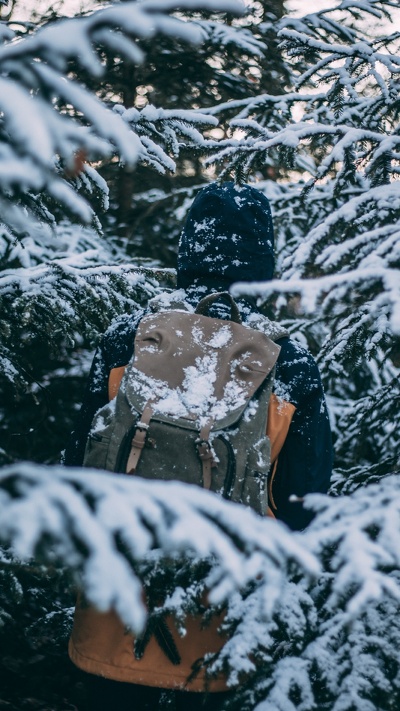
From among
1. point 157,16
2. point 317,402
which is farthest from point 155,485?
point 317,402

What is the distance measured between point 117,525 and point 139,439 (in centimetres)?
92

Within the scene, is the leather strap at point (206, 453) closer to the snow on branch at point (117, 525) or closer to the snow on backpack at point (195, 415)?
the snow on backpack at point (195, 415)

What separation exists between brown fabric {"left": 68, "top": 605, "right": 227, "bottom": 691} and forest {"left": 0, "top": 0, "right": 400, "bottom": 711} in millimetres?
222

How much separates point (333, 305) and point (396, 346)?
0.83 m

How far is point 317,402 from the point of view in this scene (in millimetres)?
2246

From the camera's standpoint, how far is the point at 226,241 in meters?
2.34

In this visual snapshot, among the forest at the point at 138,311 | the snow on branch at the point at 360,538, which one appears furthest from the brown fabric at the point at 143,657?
the snow on branch at the point at 360,538

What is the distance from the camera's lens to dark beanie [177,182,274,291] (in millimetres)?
2346

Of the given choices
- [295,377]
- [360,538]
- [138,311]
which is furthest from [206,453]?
[138,311]

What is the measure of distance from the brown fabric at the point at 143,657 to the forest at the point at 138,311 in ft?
0.73

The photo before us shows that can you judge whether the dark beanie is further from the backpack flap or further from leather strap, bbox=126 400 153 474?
leather strap, bbox=126 400 153 474

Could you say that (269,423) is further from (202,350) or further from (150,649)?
(150,649)

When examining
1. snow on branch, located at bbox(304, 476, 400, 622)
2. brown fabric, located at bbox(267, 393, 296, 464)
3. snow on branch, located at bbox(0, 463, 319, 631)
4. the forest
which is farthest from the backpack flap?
snow on branch, located at bbox(0, 463, 319, 631)

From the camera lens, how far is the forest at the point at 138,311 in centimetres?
105
